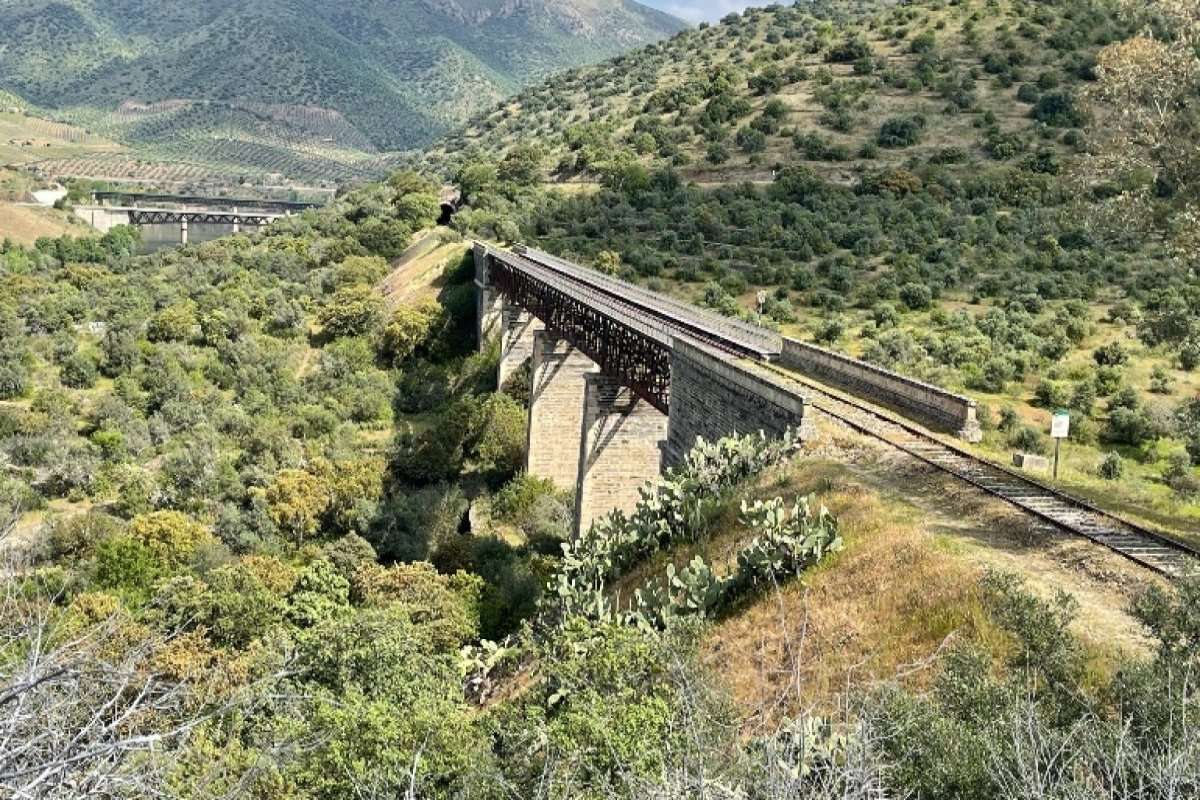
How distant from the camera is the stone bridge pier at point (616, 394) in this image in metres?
16.3

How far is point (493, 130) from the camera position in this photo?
126000 mm

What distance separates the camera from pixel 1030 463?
15.3 m

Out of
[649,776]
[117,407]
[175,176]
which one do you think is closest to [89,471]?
[117,407]

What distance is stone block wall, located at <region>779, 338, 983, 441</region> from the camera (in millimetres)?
15898

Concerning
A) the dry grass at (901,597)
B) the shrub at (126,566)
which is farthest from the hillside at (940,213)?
the shrub at (126,566)

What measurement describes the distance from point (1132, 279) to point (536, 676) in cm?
4050

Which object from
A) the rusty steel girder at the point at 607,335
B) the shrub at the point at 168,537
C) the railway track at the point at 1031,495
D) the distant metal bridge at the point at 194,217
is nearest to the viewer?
the railway track at the point at 1031,495

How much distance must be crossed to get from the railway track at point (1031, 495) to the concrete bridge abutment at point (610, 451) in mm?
6188

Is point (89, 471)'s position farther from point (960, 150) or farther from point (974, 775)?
point (960, 150)

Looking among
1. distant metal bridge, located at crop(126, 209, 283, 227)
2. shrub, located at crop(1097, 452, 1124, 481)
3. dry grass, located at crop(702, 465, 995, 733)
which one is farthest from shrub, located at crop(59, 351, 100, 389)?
distant metal bridge, located at crop(126, 209, 283, 227)

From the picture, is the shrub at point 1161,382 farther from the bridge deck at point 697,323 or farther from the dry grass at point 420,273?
the dry grass at point 420,273

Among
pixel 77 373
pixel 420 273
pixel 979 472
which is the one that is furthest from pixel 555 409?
pixel 420 273

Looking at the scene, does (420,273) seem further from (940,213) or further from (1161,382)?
(1161,382)

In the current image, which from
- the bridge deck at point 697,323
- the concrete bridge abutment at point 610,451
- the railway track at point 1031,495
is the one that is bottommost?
the concrete bridge abutment at point 610,451
